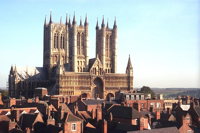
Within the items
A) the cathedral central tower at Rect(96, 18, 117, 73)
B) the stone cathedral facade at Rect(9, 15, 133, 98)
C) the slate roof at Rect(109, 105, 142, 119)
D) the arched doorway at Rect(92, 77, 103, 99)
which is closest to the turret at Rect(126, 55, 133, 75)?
the stone cathedral facade at Rect(9, 15, 133, 98)

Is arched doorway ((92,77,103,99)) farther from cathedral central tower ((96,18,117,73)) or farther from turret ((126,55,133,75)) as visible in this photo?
turret ((126,55,133,75))

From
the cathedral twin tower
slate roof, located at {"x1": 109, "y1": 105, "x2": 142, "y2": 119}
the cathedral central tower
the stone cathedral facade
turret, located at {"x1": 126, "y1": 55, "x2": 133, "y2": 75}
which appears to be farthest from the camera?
the cathedral central tower

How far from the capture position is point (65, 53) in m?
142

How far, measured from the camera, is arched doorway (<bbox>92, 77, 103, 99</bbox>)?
13762cm

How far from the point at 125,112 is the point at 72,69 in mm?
78956

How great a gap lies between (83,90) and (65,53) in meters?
16.6

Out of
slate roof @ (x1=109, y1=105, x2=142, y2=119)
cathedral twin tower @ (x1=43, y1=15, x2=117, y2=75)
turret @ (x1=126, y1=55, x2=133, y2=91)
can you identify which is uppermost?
cathedral twin tower @ (x1=43, y1=15, x2=117, y2=75)

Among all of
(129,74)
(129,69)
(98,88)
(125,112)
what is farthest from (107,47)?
(125,112)

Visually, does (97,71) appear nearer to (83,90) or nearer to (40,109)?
(83,90)

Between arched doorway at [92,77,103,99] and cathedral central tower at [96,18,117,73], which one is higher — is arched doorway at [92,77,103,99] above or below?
below

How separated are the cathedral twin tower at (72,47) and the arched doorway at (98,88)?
595 centimetres

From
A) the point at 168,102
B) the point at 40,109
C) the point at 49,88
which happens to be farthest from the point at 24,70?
the point at 40,109

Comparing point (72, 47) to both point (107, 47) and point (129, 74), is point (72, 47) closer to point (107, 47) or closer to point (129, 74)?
point (107, 47)

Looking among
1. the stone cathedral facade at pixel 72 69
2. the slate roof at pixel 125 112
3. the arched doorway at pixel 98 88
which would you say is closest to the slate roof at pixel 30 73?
the stone cathedral facade at pixel 72 69
